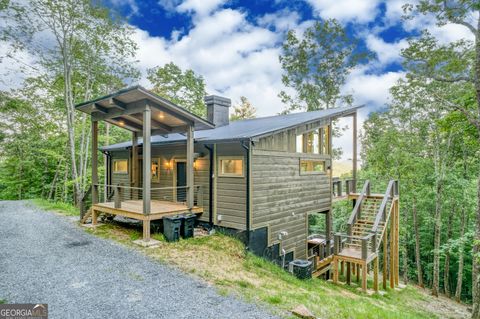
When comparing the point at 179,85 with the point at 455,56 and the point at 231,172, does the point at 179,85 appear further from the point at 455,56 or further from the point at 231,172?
the point at 455,56

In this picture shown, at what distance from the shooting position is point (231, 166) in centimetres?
809

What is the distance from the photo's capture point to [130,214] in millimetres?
7336

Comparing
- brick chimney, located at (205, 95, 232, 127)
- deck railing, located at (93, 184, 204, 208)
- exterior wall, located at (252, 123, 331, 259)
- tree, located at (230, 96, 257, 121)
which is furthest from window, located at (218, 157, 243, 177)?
tree, located at (230, 96, 257, 121)

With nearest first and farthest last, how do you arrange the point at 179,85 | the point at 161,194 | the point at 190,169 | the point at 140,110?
1. the point at 140,110
2. the point at 190,169
3. the point at 161,194
4. the point at 179,85

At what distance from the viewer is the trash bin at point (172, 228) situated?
274 inches

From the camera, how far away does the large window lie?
9.53m

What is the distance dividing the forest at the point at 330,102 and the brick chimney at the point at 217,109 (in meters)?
6.08

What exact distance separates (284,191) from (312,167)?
2.16 meters

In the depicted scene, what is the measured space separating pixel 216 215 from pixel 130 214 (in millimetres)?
2588

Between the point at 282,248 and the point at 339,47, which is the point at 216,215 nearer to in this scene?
the point at 282,248

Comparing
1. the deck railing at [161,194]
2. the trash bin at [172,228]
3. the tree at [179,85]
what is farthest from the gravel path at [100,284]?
the tree at [179,85]

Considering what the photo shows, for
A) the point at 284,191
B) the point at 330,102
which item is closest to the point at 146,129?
the point at 284,191

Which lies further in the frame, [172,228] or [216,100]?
[216,100]

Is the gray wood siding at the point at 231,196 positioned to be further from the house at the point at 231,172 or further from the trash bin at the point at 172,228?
the trash bin at the point at 172,228
